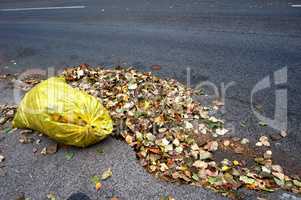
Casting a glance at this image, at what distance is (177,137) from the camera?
3.65 metres

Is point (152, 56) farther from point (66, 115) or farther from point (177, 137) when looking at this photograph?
point (66, 115)

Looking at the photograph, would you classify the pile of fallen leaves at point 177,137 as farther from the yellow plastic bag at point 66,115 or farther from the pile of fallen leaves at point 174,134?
the yellow plastic bag at point 66,115

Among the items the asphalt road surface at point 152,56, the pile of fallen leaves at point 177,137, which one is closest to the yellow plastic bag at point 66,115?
the asphalt road surface at point 152,56

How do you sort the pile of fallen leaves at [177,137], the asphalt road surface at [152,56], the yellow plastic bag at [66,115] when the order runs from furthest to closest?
the yellow plastic bag at [66,115] → the asphalt road surface at [152,56] → the pile of fallen leaves at [177,137]

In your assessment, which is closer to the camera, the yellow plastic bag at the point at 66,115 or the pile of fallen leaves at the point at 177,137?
the pile of fallen leaves at the point at 177,137

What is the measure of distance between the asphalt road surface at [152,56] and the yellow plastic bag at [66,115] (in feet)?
0.82

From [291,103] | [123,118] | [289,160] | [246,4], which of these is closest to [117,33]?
[246,4]

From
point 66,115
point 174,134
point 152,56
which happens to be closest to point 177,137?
point 174,134

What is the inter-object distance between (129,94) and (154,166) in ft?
5.14

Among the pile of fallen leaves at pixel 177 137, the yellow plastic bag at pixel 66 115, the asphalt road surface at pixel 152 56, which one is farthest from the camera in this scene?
the yellow plastic bag at pixel 66 115

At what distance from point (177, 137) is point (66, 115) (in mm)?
1404

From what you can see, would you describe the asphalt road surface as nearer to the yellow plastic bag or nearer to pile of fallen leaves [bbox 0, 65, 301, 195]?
pile of fallen leaves [bbox 0, 65, 301, 195]

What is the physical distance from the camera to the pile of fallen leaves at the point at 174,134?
3027 millimetres

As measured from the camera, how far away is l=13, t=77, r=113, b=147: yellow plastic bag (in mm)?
3363
